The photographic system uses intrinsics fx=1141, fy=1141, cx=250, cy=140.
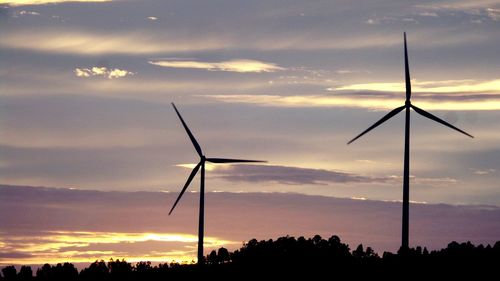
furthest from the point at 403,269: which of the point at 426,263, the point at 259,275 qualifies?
the point at 259,275

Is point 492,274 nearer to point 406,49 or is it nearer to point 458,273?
point 458,273

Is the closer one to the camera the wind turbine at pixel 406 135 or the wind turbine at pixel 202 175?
the wind turbine at pixel 406 135

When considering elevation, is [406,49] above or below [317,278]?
above

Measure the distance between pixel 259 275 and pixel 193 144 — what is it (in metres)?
74.0

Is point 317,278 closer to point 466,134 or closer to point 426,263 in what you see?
point 426,263

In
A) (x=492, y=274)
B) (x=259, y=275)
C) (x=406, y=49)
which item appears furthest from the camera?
(x=259, y=275)

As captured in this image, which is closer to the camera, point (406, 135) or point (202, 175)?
point (406, 135)

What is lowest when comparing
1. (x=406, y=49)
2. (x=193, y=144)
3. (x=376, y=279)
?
(x=376, y=279)

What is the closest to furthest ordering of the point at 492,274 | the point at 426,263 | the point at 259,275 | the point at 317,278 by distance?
the point at 492,274 < the point at 426,263 < the point at 317,278 < the point at 259,275

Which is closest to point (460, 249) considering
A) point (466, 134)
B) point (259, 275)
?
point (259, 275)

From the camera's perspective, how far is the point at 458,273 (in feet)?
542

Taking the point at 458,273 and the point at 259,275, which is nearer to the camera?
the point at 458,273

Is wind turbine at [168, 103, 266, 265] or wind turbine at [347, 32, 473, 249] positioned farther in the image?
wind turbine at [168, 103, 266, 265]

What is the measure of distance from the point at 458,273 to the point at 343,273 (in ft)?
87.8
